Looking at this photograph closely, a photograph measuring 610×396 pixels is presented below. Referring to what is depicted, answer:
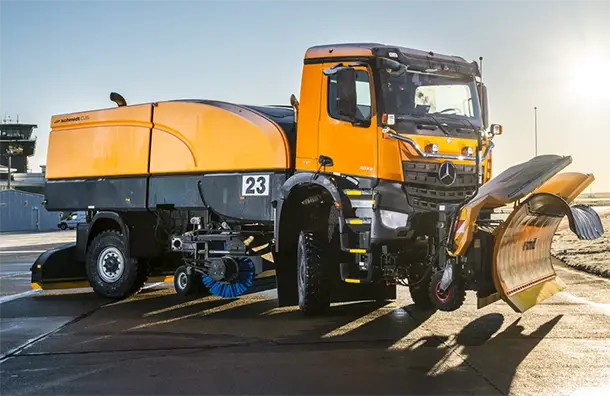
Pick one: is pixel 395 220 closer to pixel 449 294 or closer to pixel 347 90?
pixel 449 294

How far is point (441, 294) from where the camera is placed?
860 centimetres

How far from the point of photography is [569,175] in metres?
9.65

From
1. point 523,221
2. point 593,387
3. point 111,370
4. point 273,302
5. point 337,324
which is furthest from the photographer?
point 273,302

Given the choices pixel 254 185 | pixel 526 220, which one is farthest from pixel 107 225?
pixel 526 220

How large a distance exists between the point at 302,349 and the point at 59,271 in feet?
22.1

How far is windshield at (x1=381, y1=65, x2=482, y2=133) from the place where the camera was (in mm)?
9430

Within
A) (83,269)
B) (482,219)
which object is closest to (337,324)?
(482,219)

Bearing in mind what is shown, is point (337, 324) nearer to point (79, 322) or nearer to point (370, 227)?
point (370, 227)

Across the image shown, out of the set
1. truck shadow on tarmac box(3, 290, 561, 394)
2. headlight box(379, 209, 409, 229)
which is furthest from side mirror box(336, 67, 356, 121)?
truck shadow on tarmac box(3, 290, 561, 394)

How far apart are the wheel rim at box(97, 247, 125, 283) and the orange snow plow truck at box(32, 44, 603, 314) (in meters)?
0.03

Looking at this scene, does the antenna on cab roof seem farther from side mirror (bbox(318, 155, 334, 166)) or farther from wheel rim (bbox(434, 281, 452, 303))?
wheel rim (bbox(434, 281, 452, 303))

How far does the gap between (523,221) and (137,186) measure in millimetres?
6256

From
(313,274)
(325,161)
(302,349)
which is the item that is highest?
(325,161)

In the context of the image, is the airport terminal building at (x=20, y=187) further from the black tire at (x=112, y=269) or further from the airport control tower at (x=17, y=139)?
the black tire at (x=112, y=269)
